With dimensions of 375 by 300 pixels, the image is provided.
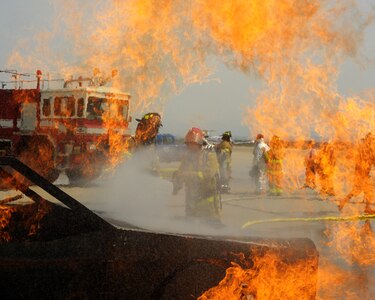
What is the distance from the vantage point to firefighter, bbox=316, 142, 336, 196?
13.9m

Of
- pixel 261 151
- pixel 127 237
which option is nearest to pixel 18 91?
pixel 261 151

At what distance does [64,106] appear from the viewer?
1597 cm

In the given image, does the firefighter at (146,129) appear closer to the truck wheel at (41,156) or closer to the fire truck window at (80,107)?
the fire truck window at (80,107)

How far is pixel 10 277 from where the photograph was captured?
9.00 ft

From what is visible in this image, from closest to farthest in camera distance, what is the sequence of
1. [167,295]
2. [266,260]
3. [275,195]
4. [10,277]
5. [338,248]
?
[10,277] → [167,295] → [266,260] → [338,248] → [275,195]

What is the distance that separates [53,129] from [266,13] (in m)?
9.53

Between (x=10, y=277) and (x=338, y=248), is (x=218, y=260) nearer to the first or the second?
(x=10, y=277)

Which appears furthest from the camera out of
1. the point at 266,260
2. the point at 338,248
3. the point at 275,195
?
the point at 275,195

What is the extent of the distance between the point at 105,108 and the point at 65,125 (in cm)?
137

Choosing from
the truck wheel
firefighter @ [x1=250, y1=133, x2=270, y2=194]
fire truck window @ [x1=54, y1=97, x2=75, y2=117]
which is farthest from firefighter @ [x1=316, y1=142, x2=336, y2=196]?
the truck wheel

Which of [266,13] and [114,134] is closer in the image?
[266,13]

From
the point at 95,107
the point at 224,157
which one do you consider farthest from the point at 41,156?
the point at 224,157

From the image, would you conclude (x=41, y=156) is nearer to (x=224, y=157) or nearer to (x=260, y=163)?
(x=224, y=157)

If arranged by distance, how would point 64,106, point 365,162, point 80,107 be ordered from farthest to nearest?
point 64,106 → point 80,107 → point 365,162
